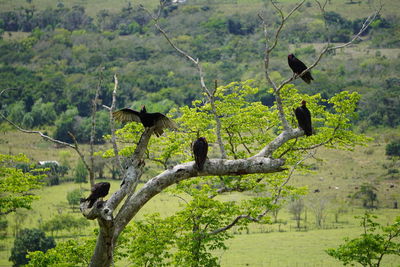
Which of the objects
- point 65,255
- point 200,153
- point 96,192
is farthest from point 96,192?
point 65,255

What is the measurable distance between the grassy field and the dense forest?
10.2 m

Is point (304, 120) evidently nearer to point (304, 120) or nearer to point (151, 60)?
point (304, 120)

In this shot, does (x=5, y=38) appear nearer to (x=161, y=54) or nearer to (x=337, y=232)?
(x=161, y=54)

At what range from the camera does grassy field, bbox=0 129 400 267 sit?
27.2 m

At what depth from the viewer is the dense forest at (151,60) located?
65.9 meters

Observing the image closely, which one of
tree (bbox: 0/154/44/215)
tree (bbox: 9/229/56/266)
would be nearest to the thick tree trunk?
tree (bbox: 0/154/44/215)

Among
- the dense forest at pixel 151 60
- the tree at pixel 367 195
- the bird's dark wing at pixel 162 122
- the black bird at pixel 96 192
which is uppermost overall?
the dense forest at pixel 151 60

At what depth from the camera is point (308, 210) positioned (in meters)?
38.2

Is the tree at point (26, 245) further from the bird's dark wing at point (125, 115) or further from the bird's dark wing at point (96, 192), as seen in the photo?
the bird's dark wing at point (96, 192)

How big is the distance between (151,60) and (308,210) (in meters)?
67.6

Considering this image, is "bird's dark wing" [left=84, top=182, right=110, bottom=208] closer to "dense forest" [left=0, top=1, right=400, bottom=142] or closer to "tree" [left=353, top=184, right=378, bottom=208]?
"tree" [left=353, top=184, right=378, bottom=208]

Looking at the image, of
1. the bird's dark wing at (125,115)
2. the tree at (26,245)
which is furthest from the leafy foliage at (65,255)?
the tree at (26,245)

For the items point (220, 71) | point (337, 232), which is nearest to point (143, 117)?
point (337, 232)

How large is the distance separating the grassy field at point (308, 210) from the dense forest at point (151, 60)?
10.2 m
